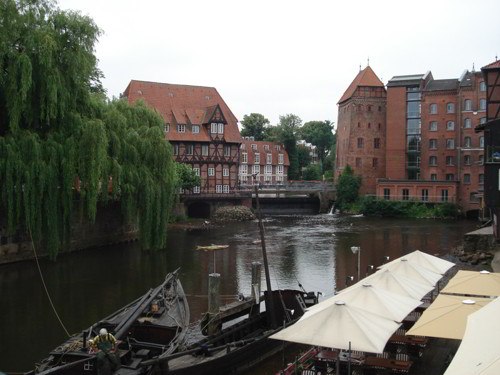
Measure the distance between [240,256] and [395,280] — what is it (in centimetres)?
1830

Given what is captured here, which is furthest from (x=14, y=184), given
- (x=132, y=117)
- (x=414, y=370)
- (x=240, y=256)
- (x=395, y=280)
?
(x=414, y=370)

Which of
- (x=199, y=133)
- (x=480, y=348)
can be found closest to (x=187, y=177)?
(x=199, y=133)

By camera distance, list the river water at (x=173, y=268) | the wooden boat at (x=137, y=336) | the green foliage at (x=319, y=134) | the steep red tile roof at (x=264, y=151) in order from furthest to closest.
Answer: the green foliage at (x=319, y=134), the steep red tile roof at (x=264, y=151), the river water at (x=173, y=268), the wooden boat at (x=137, y=336)

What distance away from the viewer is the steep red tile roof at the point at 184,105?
2287 inches

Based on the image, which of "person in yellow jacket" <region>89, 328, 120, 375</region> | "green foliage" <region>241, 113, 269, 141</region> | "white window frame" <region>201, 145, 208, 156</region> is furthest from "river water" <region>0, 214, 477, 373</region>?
"green foliage" <region>241, 113, 269, 141</region>

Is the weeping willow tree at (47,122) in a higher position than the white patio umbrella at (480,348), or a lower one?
higher

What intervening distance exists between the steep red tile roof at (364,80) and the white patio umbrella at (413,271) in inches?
2130

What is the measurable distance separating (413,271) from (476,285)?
198 cm

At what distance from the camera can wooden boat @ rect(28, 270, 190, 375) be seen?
10306 mm

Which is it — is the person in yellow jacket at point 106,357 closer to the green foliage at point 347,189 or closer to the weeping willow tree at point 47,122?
the weeping willow tree at point 47,122

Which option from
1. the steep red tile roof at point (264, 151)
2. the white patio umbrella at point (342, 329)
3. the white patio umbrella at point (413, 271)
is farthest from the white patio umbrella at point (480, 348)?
the steep red tile roof at point (264, 151)

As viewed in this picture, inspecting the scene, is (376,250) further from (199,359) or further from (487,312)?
(487,312)

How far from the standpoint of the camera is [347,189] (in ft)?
215

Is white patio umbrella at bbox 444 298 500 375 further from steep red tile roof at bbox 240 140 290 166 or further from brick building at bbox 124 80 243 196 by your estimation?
steep red tile roof at bbox 240 140 290 166
